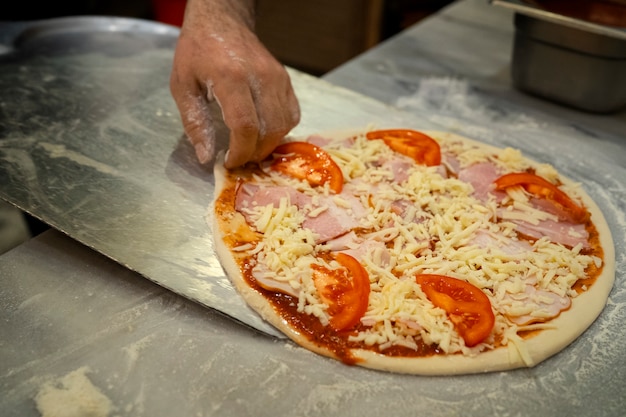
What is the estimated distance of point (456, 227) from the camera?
1.78m

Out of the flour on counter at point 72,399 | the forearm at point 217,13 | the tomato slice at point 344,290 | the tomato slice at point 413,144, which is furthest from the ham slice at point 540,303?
the forearm at point 217,13

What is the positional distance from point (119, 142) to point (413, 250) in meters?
1.17

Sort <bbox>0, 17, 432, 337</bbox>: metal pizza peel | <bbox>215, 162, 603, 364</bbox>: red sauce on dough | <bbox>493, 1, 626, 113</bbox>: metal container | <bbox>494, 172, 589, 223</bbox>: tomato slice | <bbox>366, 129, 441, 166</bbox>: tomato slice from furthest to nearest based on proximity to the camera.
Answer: <bbox>493, 1, 626, 113</bbox>: metal container → <bbox>366, 129, 441, 166</bbox>: tomato slice → <bbox>494, 172, 589, 223</bbox>: tomato slice → <bbox>0, 17, 432, 337</bbox>: metal pizza peel → <bbox>215, 162, 603, 364</bbox>: red sauce on dough

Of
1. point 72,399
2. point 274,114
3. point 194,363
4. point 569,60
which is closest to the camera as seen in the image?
point 72,399

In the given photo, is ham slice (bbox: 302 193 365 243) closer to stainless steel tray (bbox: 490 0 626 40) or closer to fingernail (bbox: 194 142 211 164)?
fingernail (bbox: 194 142 211 164)

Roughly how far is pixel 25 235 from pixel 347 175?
192 centimetres

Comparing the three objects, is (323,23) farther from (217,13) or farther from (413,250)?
(413,250)

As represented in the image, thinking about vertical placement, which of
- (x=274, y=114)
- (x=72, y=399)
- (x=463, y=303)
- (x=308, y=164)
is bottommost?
(x=72, y=399)

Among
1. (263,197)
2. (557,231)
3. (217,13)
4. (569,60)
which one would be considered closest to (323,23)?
(569,60)

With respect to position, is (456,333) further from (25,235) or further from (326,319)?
(25,235)

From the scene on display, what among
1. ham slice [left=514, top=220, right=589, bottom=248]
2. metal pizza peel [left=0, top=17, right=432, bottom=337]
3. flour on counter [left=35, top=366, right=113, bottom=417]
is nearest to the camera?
flour on counter [left=35, top=366, right=113, bottom=417]

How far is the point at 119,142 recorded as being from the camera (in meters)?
2.14

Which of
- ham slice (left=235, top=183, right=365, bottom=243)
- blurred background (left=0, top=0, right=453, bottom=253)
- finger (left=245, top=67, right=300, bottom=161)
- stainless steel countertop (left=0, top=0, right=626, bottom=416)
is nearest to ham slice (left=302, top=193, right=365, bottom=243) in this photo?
ham slice (left=235, top=183, right=365, bottom=243)

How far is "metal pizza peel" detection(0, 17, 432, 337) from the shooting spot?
5.50 feet
